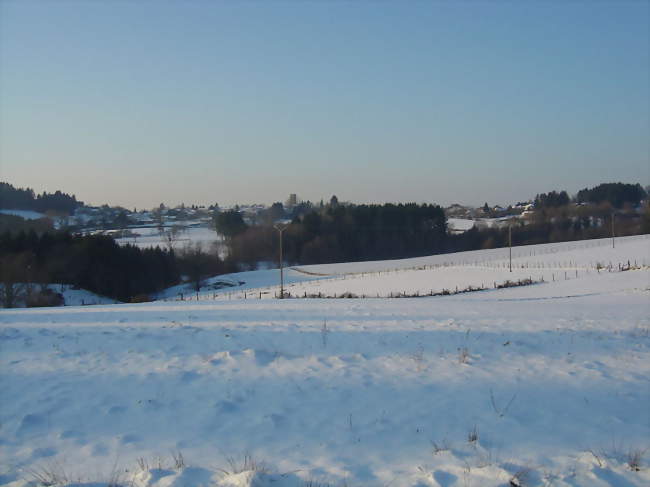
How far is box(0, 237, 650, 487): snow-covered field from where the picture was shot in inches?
188

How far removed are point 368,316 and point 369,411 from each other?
232 inches

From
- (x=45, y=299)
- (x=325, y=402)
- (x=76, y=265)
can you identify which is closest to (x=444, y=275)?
(x=45, y=299)

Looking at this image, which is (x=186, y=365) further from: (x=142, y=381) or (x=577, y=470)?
(x=577, y=470)

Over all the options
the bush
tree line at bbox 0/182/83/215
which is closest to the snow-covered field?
the bush

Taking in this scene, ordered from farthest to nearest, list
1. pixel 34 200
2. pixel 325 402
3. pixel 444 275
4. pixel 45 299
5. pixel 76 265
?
pixel 34 200, pixel 76 265, pixel 444 275, pixel 45 299, pixel 325 402

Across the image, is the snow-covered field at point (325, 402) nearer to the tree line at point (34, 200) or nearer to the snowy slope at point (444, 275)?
the snowy slope at point (444, 275)

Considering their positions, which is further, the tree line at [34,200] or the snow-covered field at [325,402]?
the tree line at [34,200]

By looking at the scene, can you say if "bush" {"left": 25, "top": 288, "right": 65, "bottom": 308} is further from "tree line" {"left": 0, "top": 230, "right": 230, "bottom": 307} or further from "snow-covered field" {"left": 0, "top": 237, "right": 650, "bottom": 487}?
"snow-covered field" {"left": 0, "top": 237, "right": 650, "bottom": 487}

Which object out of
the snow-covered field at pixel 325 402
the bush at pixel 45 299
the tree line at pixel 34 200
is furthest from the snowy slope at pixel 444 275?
the tree line at pixel 34 200

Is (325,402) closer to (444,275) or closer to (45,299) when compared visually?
(45,299)

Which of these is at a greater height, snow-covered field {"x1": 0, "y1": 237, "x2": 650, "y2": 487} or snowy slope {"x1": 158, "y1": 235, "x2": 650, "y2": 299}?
snow-covered field {"x1": 0, "y1": 237, "x2": 650, "y2": 487}

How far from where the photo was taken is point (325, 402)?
6.52 metres

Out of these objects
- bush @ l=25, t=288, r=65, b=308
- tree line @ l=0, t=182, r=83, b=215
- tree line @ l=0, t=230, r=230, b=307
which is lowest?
bush @ l=25, t=288, r=65, b=308

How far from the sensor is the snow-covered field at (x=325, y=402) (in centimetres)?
477
